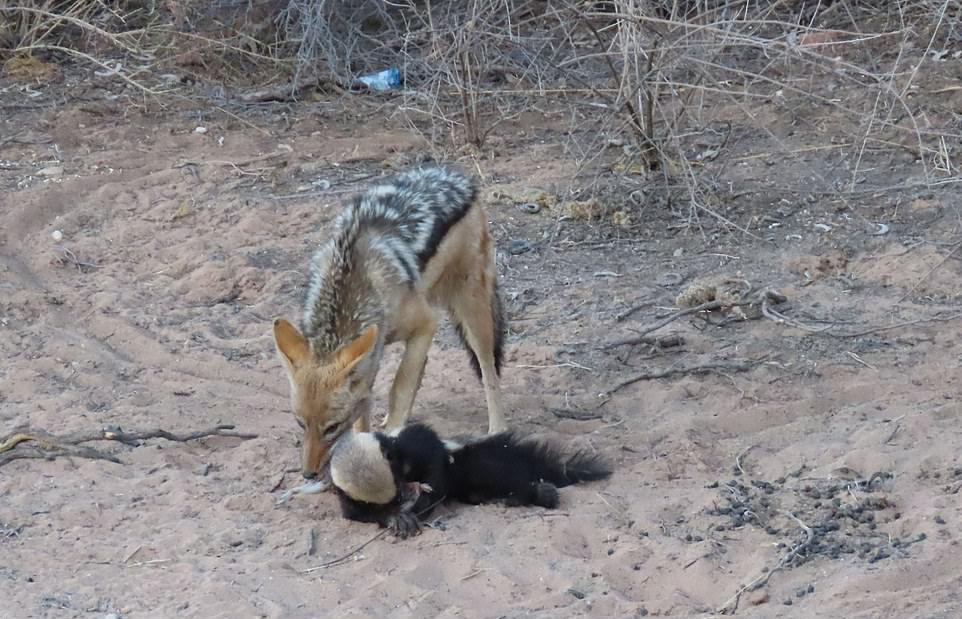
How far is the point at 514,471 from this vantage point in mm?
6742

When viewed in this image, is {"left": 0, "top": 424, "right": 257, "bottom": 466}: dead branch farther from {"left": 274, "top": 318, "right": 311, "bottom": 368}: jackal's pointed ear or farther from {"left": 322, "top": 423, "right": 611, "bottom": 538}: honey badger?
{"left": 322, "top": 423, "right": 611, "bottom": 538}: honey badger

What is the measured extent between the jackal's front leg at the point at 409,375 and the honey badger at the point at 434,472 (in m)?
0.50

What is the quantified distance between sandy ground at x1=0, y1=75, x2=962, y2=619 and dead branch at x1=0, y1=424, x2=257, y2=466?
0.06 meters

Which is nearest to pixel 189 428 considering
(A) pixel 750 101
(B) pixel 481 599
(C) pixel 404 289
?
(C) pixel 404 289

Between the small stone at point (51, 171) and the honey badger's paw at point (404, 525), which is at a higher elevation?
the honey badger's paw at point (404, 525)

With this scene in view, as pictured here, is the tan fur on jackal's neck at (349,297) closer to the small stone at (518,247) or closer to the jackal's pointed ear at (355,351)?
the jackal's pointed ear at (355,351)

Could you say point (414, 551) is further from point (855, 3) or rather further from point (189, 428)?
A: point (855, 3)

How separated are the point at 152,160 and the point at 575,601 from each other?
776cm

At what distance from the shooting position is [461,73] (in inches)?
457

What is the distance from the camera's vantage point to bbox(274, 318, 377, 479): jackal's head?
662 cm

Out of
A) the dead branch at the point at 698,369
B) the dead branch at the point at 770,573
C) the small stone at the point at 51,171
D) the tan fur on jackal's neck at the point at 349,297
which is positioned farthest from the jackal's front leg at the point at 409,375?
the small stone at the point at 51,171

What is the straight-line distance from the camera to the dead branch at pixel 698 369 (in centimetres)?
808

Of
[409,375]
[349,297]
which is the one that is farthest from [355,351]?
[409,375]

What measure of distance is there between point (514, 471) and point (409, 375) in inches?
40.8
